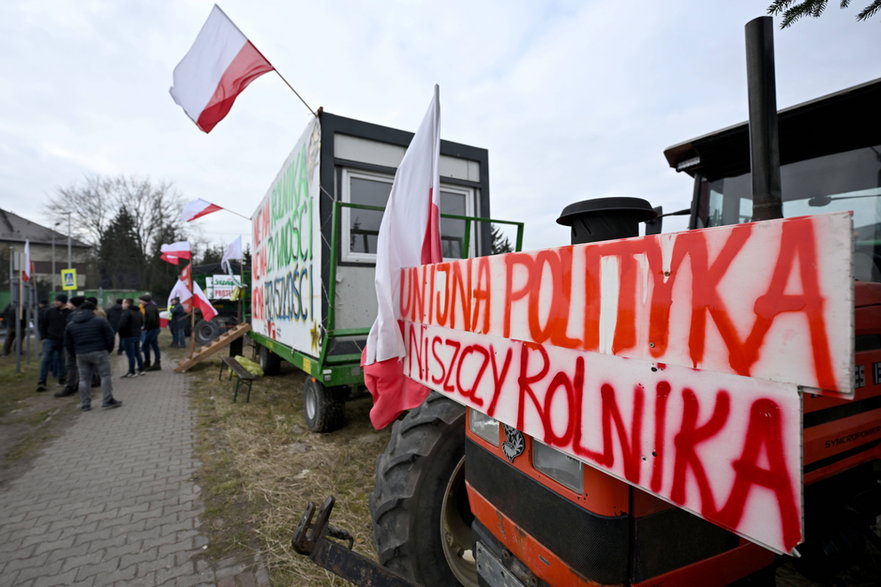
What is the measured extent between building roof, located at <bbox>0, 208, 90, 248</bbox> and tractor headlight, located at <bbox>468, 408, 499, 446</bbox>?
170ft

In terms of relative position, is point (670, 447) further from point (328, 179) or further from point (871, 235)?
point (328, 179)

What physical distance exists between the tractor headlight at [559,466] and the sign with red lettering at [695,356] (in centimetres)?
16

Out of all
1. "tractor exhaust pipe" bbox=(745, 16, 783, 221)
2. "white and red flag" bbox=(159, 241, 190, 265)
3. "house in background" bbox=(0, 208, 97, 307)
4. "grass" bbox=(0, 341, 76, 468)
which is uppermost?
"house in background" bbox=(0, 208, 97, 307)

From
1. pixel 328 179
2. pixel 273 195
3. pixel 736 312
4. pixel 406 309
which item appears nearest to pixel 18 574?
pixel 406 309

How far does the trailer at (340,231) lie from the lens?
14.9ft

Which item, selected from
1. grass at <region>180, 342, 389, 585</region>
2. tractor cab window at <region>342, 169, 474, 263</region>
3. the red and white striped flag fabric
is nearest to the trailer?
tractor cab window at <region>342, 169, 474, 263</region>

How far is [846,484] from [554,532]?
1.70 meters

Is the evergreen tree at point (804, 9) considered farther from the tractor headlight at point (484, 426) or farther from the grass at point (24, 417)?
the grass at point (24, 417)

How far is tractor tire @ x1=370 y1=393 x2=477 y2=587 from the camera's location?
1.92m

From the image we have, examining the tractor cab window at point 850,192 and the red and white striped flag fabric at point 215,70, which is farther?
the red and white striped flag fabric at point 215,70

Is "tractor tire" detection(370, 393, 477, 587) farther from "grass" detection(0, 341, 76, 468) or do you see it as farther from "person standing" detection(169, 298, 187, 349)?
"person standing" detection(169, 298, 187, 349)

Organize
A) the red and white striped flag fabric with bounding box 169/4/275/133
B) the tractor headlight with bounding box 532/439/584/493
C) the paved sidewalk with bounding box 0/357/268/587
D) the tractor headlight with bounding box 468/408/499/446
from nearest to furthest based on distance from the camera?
1. the tractor headlight with bounding box 532/439/584/493
2. the tractor headlight with bounding box 468/408/499/446
3. the paved sidewalk with bounding box 0/357/268/587
4. the red and white striped flag fabric with bounding box 169/4/275/133

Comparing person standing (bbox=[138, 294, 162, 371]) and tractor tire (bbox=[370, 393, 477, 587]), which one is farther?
person standing (bbox=[138, 294, 162, 371])

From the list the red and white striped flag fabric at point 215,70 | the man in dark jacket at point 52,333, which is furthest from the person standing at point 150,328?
the red and white striped flag fabric at point 215,70
